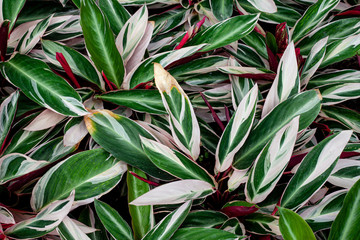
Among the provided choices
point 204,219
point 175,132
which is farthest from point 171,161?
point 204,219

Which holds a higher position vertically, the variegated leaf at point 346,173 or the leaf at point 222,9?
the leaf at point 222,9

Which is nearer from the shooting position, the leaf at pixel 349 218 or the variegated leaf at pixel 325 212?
the leaf at pixel 349 218

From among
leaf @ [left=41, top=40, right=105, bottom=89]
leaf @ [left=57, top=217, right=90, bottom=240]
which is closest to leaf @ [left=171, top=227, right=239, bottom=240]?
leaf @ [left=57, top=217, right=90, bottom=240]

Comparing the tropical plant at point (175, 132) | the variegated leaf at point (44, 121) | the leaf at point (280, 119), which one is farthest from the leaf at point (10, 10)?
the leaf at point (280, 119)

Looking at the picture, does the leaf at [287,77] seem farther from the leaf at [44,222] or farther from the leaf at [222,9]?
the leaf at [44,222]

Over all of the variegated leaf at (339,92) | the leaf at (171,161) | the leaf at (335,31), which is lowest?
the leaf at (171,161)

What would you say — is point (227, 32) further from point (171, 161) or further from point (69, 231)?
point (69, 231)

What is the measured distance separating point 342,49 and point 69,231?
0.87m

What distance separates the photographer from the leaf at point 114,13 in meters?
0.98

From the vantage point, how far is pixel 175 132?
2.62 ft

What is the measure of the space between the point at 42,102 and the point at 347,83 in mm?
830

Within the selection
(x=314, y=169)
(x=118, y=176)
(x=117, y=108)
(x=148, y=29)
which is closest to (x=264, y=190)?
(x=314, y=169)

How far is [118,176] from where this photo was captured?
31.9 inches

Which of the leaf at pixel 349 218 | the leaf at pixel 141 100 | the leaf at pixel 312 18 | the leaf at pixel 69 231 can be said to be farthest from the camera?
the leaf at pixel 312 18
